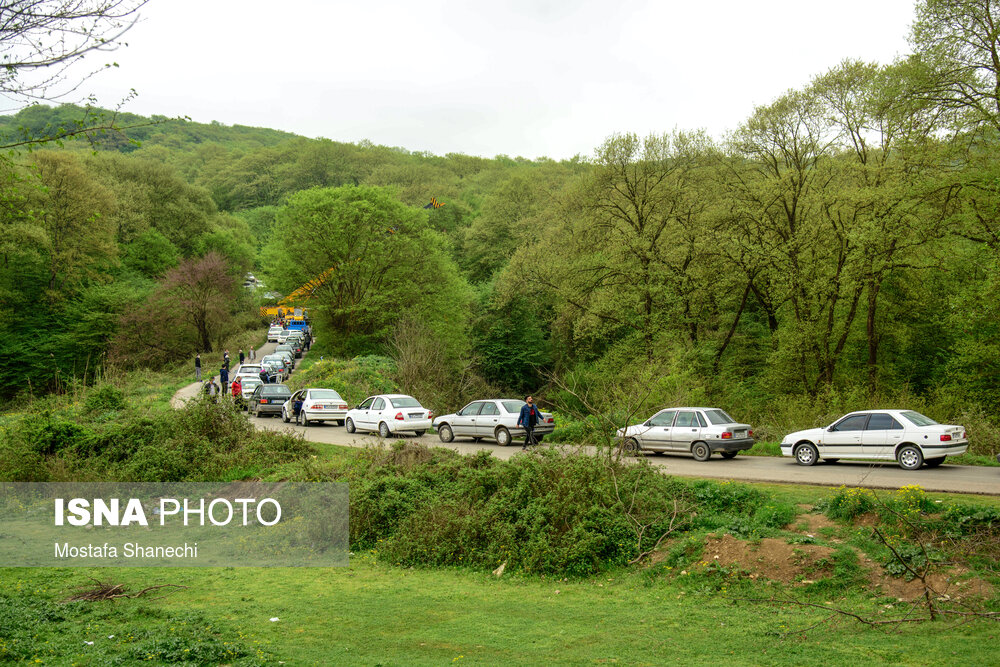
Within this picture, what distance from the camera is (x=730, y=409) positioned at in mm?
33594

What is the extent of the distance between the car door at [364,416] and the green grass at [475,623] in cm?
1530

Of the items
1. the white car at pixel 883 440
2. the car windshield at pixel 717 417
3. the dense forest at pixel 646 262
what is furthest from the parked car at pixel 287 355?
the white car at pixel 883 440

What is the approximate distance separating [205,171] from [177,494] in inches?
4623

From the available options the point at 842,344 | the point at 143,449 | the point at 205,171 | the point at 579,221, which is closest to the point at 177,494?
the point at 143,449

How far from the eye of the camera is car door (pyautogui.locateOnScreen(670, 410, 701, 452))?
20.2 metres

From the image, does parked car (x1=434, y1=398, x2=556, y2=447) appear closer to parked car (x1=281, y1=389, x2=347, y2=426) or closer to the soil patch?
parked car (x1=281, y1=389, x2=347, y2=426)

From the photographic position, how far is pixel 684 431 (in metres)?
20.4

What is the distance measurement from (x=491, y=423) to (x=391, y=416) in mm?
4239

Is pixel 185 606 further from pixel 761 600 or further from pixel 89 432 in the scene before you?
pixel 89 432

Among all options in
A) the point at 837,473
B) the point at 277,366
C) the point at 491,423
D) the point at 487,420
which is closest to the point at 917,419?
the point at 837,473

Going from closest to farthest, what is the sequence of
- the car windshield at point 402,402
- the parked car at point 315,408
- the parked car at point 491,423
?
the parked car at point 491,423
the car windshield at point 402,402
the parked car at point 315,408

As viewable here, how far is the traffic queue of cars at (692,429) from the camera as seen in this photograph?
16562 mm

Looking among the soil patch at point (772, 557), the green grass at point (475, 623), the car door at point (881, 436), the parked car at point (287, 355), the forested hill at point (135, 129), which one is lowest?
the green grass at point (475, 623)

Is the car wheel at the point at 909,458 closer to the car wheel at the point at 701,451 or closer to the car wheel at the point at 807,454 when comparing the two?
the car wheel at the point at 807,454
